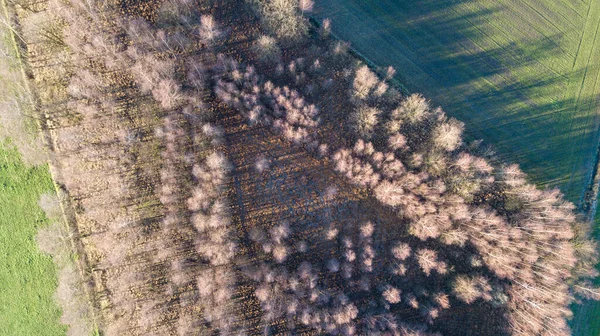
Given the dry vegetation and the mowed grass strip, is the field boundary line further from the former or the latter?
the mowed grass strip

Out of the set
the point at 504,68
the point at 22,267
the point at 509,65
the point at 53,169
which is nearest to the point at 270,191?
the point at 53,169

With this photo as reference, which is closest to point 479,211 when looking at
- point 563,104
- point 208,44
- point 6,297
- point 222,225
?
point 563,104

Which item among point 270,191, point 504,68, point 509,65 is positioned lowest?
point 270,191

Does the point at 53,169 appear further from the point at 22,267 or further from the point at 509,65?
the point at 509,65

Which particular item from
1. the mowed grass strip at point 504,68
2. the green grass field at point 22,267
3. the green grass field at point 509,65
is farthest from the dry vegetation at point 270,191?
the mowed grass strip at point 504,68

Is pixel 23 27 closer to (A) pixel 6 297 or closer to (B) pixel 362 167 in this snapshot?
(A) pixel 6 297
